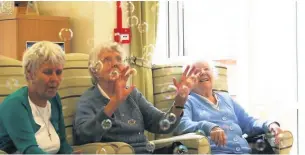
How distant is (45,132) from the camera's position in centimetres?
185

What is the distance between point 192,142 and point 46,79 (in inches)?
23.6

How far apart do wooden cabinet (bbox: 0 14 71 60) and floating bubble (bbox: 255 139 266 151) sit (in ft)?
3.39

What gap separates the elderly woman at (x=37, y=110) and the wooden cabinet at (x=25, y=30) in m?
0.81

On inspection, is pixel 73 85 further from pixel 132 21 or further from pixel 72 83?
pixel 132 21

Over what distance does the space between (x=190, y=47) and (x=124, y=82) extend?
2.85ft

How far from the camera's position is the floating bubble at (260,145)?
90.1 inches

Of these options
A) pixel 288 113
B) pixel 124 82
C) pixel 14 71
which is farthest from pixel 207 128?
pixel 288 113

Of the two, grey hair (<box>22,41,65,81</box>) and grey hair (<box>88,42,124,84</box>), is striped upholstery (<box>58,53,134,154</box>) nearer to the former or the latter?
grey hair (<box>88,42,124,84</box>)

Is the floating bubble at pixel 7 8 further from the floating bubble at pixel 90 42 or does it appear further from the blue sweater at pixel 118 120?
the blue sweater at pixel 118 120

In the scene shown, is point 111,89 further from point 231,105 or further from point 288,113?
point 288,113

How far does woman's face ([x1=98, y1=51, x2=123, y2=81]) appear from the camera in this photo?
78.8 inches

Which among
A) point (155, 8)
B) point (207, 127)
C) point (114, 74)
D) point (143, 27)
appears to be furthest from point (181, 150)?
point (155, 8)

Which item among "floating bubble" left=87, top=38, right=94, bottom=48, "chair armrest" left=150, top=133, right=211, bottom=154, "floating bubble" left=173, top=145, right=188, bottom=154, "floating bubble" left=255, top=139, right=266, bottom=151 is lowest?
"floating bubble" left=255, top=139, right=266, bottom=151

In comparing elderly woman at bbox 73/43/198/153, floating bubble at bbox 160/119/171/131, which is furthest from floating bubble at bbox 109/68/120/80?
floating bubble at bbox 160/119/171/131
